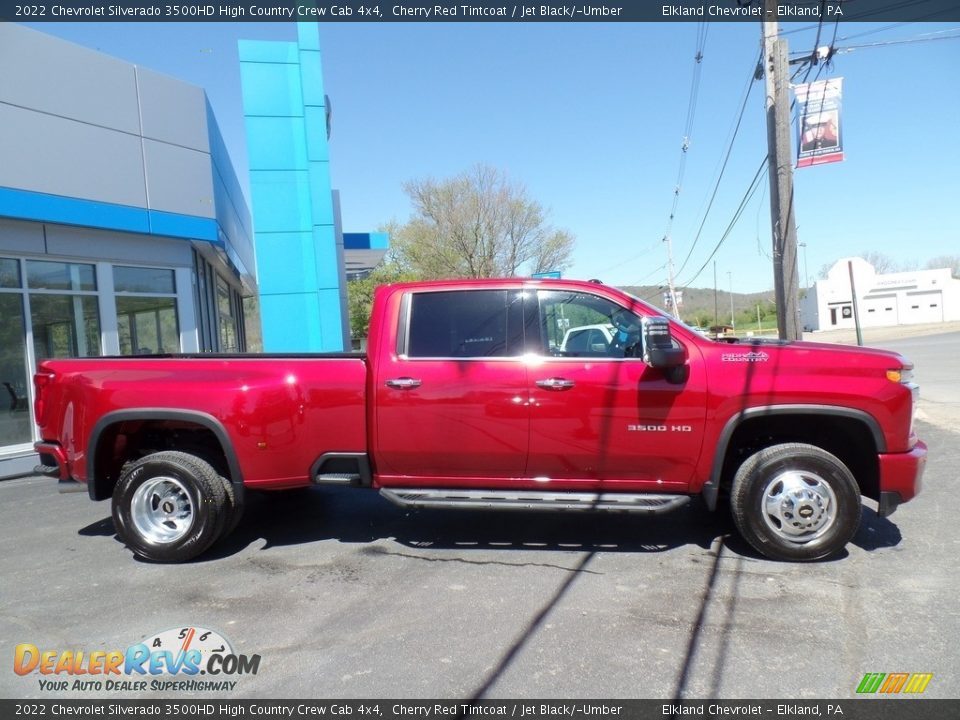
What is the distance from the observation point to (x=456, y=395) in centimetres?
449

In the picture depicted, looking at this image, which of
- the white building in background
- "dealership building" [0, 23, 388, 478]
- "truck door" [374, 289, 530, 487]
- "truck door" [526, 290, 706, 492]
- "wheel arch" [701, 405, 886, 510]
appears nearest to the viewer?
"wheel arch" [701, 405, 886, 510]

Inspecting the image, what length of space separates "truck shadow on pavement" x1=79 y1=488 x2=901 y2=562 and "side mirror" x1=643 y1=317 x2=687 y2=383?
136 cm

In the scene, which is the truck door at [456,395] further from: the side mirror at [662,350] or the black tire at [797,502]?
the black tire at [797,502]

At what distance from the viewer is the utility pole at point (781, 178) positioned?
9625 mm

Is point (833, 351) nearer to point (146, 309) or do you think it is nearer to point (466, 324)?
point (466, 324)

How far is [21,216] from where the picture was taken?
29.6ft

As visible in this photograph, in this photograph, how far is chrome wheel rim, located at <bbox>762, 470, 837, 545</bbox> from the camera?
13.9 feet

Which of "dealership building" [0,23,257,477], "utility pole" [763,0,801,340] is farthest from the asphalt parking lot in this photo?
"dealership building" [0,23,257,477]

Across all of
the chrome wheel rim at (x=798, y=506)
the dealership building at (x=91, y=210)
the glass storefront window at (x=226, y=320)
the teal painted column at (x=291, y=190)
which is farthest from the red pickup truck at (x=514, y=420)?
the glass storefront window at (x=226, y=320)

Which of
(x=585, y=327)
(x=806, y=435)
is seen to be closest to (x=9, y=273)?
(x=585, y=327)

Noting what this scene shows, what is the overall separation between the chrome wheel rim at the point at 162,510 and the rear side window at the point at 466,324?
2.00 m

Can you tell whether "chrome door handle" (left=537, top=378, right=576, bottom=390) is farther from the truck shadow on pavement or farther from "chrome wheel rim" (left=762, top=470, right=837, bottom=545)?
"chrome wheel rim" (left=762, top=470, right=837, bottom=545)

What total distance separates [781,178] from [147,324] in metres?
10.9
